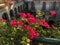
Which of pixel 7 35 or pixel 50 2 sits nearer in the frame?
pixel 7 35

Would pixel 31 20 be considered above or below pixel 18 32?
above

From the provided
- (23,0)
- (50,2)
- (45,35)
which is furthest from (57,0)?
(45,35)

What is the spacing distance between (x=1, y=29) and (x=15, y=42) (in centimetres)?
26

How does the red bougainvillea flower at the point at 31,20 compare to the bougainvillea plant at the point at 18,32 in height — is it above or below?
above

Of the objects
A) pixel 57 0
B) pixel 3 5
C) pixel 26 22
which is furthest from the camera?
pixel 57 0

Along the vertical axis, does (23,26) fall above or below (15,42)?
above

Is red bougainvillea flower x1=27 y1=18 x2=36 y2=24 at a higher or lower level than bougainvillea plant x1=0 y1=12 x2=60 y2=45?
higher

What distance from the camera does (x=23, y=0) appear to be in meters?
5.23

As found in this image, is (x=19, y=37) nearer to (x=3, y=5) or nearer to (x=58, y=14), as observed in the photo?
(x=3, y=5)

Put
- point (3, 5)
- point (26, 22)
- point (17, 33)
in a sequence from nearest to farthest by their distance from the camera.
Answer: point (17, 33)
point (26, 22)
point (3, 5)

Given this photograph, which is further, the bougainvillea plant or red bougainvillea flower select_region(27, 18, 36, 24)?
red bougainvillea flower select_region(27, 18, 36, 24)

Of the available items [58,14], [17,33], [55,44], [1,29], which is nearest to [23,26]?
[17,33]

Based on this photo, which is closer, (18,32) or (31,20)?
(18,32)

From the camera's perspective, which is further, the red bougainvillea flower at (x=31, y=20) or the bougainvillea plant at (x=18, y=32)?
the red bougainvillea flower at (x=31, y=20)
